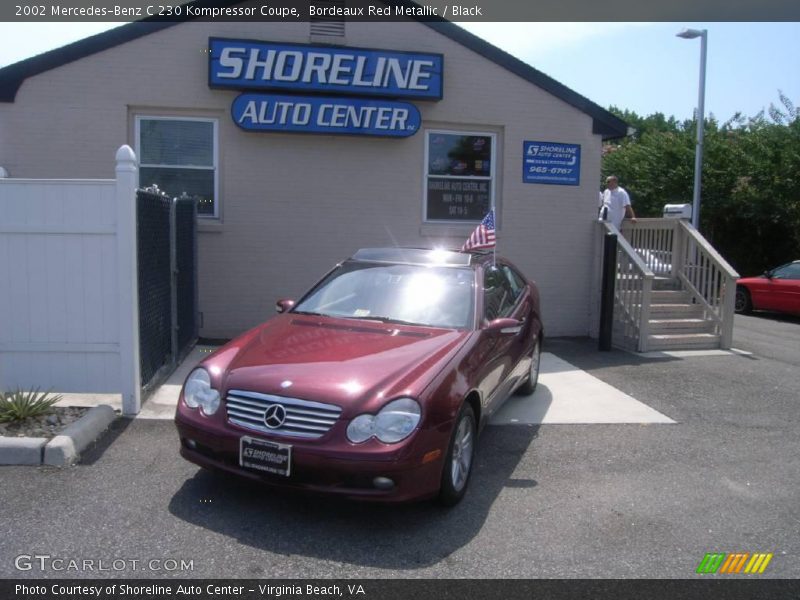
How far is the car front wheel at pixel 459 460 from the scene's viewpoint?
4148 millimetres

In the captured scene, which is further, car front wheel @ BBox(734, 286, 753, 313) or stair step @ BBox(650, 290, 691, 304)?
car front wheel @ BBox(734, 286, 753, 313)

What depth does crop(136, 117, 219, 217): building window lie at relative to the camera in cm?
934

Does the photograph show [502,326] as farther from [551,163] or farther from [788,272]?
[788,272]

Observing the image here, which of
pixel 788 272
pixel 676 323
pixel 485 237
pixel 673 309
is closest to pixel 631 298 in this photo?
A: pixel 676 323

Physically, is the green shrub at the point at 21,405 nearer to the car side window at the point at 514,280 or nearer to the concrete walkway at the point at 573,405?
the concrete walkway at the point at 573,405

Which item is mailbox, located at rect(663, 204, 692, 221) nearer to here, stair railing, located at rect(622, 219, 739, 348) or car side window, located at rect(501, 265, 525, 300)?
stair railing, located at rect(622, 219, 739, 348)

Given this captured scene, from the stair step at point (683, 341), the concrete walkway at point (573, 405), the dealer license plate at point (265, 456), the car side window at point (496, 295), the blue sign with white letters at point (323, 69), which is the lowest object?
the concrete walkway at point (573, 405)

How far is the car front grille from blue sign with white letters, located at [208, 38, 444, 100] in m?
6.08

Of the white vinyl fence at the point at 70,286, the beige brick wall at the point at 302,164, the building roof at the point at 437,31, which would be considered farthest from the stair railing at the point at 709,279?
the white vinyl fence at the point at 70,286

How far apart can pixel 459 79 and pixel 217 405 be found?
702 centimetres

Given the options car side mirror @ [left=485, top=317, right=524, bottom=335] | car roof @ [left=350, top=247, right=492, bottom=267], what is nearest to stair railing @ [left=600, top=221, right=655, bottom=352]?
car roof @ [left=350, top=247, right=492, bottom=267]

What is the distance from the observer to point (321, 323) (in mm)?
5254

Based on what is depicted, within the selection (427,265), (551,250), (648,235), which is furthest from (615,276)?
(427,265)

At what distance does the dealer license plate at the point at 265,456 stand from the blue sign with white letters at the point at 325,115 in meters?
6.12
